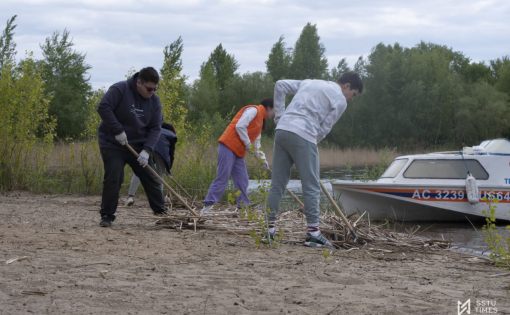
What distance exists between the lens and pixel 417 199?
15352 mm

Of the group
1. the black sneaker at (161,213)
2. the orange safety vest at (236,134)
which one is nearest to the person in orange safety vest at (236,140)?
the orange safety vest at (236,134)

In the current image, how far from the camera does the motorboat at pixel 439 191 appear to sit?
15281 mm

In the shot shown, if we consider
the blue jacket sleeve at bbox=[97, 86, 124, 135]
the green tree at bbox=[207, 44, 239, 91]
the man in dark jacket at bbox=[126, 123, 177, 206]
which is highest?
the green tree at bbox=[207, 44, 239, 91]

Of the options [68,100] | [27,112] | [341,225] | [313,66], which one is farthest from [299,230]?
[313,66]

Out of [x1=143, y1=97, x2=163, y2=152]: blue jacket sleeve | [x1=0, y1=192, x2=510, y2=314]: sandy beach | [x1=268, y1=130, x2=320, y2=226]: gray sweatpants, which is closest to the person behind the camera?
[x1=0, y1=192, x2=510, y2=314]: sandy beach

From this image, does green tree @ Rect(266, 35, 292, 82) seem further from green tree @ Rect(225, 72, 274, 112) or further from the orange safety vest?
the orange safety vest

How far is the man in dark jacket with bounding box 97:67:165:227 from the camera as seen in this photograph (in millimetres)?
8133

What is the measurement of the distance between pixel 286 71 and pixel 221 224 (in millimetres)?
61569

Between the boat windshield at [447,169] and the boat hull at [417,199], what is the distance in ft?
1.30

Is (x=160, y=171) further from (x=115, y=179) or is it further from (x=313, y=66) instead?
(x=313, y=66)

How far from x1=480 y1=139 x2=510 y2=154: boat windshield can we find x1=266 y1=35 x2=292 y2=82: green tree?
175ft

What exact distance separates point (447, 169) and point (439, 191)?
2.21 ft

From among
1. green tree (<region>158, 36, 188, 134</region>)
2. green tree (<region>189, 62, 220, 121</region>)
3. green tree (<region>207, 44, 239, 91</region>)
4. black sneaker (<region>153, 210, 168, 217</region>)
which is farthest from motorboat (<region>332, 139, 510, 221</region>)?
green tree (<region>207, 44, 239, 91</region>)

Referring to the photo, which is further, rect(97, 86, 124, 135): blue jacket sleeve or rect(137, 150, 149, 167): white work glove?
rect(137, 150, 149, 167): white work glove
